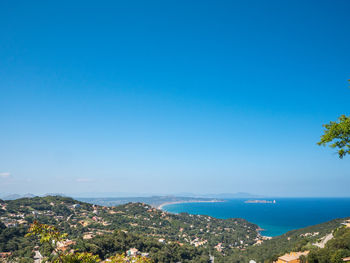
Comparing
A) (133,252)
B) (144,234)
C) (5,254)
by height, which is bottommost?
(144,234)

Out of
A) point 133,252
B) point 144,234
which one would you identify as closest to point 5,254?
point 133,252

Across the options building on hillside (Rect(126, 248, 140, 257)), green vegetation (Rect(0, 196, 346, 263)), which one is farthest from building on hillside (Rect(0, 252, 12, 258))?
building on hillside (Rect(126, 248, 140, 257))

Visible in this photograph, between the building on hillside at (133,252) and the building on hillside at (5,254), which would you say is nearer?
the building on hillside at (5,254)

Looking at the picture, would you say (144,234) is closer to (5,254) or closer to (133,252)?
(133,252)

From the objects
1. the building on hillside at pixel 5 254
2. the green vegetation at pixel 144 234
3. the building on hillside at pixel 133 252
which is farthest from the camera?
the building on hillside at pixel 133 252

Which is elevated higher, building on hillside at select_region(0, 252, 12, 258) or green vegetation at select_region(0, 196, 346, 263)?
building on hillside at select_region(0, 252, 12, 258)

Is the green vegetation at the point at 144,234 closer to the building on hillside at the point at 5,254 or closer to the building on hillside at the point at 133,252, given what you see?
the building on hillside at the point at 133,252

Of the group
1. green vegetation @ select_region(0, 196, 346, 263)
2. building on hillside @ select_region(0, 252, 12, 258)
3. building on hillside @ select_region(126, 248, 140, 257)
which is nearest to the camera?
building on hillside @ select_region(0, 252, 12, 258)

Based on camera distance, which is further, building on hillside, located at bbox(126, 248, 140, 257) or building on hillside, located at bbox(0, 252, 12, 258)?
building on hillside, located at bbox(126, 248, 140, 257)

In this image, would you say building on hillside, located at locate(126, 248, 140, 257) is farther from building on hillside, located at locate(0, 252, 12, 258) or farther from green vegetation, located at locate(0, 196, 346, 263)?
building on hillside, located at locate(0, 252, 12, 258)

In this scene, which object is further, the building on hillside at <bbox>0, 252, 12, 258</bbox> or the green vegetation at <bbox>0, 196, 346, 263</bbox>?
the green vegetation at <bbox>0, 196, 346, 263</bbox>

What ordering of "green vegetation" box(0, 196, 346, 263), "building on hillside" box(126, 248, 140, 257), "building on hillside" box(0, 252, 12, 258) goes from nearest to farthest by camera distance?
"building on hillside" box(0, 252, 12, 258)
"green vegetation" box(0, 196, 346, 263)
"building on hillside" box(126, 248, 140, 257)

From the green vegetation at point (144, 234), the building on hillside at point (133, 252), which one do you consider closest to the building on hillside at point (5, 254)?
the green vegetation at point (144, 234)
